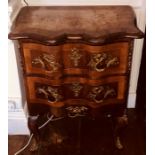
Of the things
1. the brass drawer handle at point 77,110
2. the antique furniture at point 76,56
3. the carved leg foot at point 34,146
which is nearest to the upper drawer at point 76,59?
the antique furniture at point 76,56

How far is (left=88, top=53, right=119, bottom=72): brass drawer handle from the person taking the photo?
1238 millimetres

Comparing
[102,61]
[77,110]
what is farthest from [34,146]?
[102,61]

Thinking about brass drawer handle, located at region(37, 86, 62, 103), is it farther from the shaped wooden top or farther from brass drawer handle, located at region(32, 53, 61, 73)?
the shaped wooden top

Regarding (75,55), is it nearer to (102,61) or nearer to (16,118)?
(102,61)

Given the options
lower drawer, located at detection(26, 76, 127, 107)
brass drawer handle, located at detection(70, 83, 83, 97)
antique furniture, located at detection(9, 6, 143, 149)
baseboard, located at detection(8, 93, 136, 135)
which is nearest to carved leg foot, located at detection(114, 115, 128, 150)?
antique furniture, located at detection(9, 6, 143, 149)

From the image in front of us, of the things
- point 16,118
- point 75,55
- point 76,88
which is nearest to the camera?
point 75,55

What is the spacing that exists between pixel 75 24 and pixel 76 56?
162mm

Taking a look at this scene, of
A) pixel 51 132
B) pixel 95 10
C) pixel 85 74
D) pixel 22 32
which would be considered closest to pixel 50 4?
pixel 95 10

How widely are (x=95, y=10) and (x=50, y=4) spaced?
0.93ft

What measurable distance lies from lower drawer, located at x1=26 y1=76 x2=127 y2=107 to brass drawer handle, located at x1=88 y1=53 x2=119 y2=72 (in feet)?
0.25

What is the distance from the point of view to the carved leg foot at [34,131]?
→ 1.51 metres

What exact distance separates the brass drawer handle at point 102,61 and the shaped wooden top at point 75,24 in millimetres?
89

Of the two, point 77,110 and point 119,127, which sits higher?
point 77,110

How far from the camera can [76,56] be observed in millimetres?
1249
